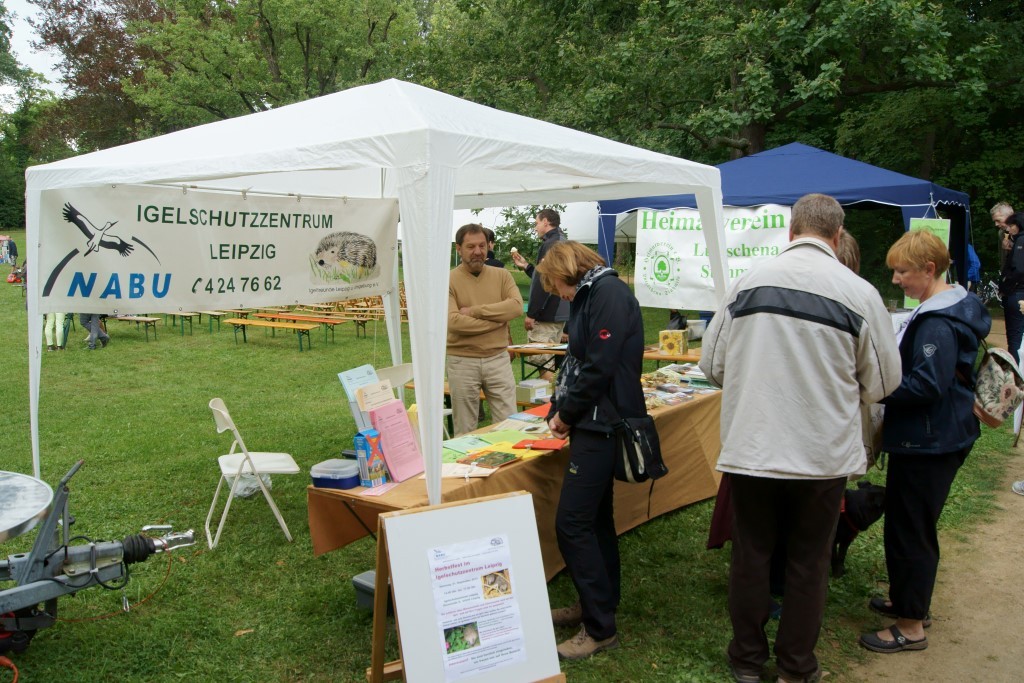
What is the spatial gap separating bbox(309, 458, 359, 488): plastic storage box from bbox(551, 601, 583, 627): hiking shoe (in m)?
1.01

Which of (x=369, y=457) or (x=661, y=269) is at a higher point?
(x=661, y=269)

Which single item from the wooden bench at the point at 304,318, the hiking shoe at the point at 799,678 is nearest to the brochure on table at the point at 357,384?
the hiking shoe at the point at 799,678

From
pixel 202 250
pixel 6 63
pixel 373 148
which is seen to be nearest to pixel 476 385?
pixel 202 250

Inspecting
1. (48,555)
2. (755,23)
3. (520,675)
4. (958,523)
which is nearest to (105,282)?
(48,555)

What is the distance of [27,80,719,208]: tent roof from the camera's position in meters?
2.89

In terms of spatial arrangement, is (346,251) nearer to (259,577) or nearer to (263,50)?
(259,577)

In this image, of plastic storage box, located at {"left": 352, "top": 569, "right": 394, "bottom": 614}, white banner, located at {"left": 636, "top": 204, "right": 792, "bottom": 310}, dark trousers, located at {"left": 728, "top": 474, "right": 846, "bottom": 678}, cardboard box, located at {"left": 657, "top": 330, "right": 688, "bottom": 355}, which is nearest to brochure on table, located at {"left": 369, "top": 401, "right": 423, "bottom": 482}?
plastic storage box, located at {"left": 352, "top": 569, "right": 394, "bottom": 614}

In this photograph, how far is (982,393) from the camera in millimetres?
3172

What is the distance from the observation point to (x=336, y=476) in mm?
3303

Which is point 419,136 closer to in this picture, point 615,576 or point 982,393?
point 615,576

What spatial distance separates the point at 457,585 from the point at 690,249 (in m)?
5.58

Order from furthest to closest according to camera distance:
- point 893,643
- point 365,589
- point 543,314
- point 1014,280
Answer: point 1014,280 → point 543,314 → point 365,589 → point 893,643

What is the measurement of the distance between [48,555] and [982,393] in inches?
138

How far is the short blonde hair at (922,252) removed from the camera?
302cm
